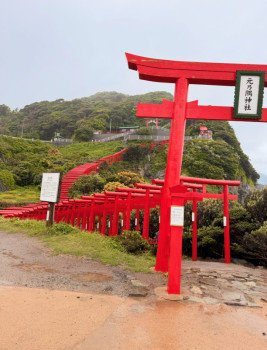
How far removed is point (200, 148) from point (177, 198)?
28.3m

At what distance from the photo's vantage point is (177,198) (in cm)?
506

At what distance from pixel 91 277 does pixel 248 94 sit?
4618 mm

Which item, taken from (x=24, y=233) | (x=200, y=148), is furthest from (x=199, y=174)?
(x=24, y=233)

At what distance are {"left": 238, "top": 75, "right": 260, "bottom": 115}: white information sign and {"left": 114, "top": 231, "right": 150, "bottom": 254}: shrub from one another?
4172 millimetres

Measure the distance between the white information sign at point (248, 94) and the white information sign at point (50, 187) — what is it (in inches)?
233

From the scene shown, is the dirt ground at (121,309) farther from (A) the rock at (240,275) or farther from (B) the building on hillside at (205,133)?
(B) the building on hillside at (205,133)

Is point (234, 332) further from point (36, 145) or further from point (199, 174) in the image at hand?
point (36, 145)

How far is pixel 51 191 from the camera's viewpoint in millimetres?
9516

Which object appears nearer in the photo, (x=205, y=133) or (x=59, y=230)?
(x=59, y=230)

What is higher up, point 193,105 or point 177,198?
point 193,105

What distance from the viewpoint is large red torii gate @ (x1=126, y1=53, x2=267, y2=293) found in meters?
6.02

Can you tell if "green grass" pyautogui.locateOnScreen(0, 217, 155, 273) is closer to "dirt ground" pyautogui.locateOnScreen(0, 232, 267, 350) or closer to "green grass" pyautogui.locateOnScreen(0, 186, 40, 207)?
"dirt ground" pyautogui.locateOnScreen(0, 232, 267, 350)

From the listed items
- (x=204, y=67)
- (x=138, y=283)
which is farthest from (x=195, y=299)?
(x=204, y=67)

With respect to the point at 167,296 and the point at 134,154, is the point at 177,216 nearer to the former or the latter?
the point at 167,296
